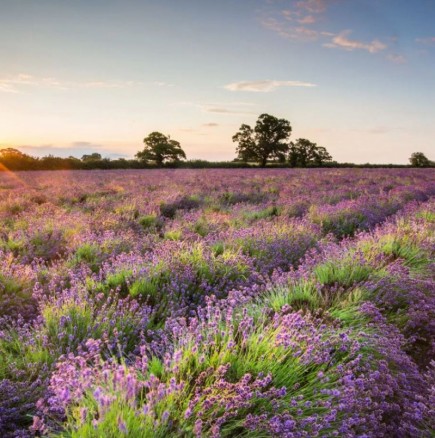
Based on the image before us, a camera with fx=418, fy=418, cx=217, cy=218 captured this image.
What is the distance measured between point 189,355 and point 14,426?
120cm

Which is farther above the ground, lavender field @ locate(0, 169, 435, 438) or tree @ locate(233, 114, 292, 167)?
tree @ locate(233, 114, 292, 167)

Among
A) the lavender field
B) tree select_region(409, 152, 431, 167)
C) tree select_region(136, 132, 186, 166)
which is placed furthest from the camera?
tree select_region(409, 152, 431, 167)

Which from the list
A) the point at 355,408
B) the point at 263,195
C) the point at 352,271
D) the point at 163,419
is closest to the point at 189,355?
the point at 163,419

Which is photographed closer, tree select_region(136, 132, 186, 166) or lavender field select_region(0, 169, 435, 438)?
lavender field select_region(0, 169, 435, 438)

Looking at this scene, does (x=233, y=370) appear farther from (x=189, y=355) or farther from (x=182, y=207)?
(x=182, y=207)

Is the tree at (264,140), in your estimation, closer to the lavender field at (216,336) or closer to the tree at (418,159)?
the tree at (418,159)

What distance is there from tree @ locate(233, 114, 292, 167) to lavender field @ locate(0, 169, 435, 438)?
54.1 metres

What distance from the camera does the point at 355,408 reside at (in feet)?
8.46

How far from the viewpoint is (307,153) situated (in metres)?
64.6

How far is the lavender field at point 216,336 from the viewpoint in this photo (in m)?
2.16

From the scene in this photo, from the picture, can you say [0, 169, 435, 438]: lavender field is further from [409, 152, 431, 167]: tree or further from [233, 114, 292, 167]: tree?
[409, 152, 431, 167]: tree

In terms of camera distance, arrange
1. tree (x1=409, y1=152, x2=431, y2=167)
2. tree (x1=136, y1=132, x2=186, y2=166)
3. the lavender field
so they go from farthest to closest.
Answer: tree (x1=409, y1=152, x2=431, y2=167)
tree (x1=136, y1=132, x2=186, y2=166)
the lavender field

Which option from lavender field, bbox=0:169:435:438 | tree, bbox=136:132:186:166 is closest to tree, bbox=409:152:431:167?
tree, bbox=136:132:186:166

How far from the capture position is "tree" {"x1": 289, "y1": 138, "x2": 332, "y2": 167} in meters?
62.7
